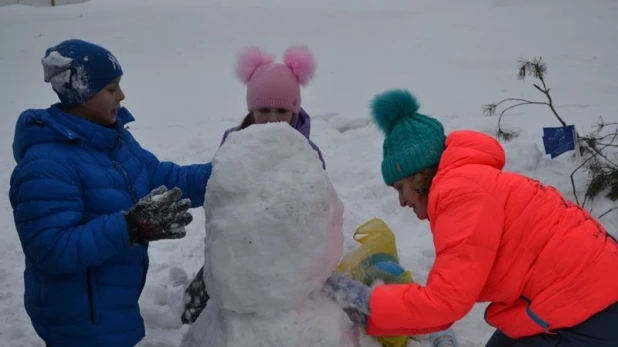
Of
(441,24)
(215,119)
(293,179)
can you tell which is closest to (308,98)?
(215,119)

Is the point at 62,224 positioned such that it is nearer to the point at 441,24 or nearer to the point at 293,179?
the point at 293,179

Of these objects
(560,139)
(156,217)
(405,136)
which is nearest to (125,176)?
(156,217)

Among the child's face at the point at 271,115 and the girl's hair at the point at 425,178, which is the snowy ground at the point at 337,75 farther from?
the girl's hair at the point at 425,178

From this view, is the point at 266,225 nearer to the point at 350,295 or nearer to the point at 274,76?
the point at 350,295

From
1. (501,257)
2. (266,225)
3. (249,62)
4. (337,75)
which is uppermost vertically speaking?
(249,62)

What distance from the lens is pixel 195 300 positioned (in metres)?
3.19

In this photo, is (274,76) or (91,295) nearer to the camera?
(91,295)

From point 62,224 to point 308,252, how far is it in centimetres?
81

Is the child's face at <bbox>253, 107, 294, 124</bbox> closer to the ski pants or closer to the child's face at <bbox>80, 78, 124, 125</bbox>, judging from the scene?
the child's face at <bbox>80, 78, 124, 125</bbox>

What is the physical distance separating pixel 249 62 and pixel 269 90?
1.02 ft

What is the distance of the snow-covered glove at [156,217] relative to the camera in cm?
200

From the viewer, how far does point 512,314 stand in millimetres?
2027

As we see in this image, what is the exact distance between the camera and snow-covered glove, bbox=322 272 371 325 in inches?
80.0

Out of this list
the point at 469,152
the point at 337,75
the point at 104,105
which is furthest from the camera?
the point at 337,75
